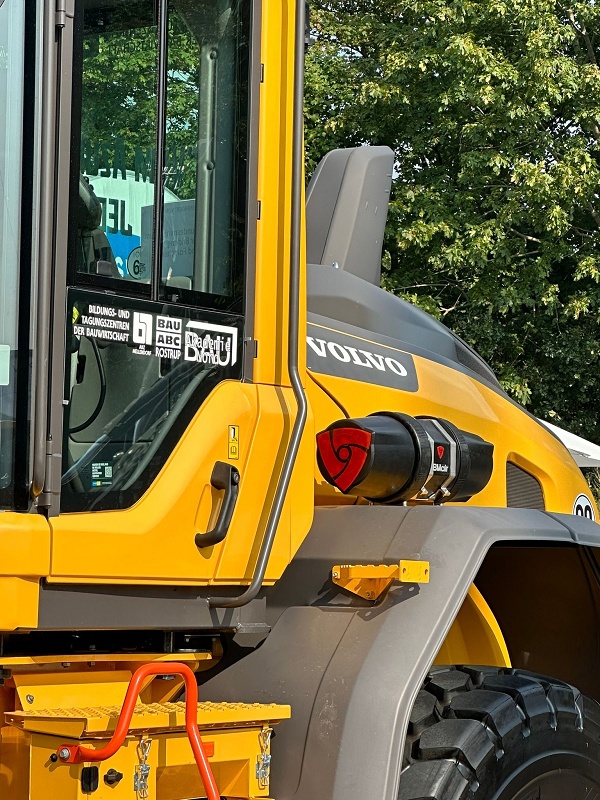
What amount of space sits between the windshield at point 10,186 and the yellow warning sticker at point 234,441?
56 cm

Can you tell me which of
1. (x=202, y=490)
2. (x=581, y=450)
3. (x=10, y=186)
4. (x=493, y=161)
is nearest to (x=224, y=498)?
A: (x=202, y=490)

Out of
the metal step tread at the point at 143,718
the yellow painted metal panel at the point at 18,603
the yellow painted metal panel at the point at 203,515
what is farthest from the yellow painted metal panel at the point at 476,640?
the yellow painted metal panel at the point at 18,603

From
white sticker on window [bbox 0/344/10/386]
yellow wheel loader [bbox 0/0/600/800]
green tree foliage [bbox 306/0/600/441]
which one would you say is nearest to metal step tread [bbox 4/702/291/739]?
yellow wheel loader [bbox 0/0/600/800]

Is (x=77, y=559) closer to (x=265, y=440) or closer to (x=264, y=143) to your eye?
(x=265, y=440)

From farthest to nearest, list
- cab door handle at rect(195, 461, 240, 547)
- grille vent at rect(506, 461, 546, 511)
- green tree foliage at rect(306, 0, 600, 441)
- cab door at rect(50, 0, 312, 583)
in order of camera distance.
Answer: green tree foliage at rect(306, 0, 600, 441) < grille vent at rect(506, 461, 546, 511) < cab door handle at rect(195, 461, 240, 547) < cab door at rect(50, 0, 312, 583)

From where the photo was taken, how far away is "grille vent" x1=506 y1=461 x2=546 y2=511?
13.4 feet

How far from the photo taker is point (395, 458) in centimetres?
307

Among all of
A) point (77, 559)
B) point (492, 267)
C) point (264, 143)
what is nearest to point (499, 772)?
point (77, 559)

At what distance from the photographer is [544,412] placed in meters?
18.1

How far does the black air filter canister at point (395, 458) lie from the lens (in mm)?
3018

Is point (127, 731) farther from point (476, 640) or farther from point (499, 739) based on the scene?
point (476, 640)

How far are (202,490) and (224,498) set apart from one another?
54mm

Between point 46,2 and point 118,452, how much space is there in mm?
973

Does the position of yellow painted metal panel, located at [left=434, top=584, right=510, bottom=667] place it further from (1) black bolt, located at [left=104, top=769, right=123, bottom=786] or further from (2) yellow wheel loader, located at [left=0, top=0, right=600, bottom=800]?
(1) black bolt, located at [left=104, top=769, right=123, bottom=786]
